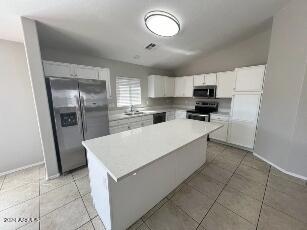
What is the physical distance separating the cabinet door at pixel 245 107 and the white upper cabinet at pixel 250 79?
0.17 m

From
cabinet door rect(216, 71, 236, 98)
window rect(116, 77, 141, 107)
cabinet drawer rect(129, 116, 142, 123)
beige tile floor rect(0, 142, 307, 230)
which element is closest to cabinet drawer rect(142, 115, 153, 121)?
cabinet drawer rect(129, 116, 142, 123)

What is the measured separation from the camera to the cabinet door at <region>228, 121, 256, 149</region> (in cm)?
337

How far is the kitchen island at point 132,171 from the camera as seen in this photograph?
1259mm

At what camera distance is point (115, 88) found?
3988mm

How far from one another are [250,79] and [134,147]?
10.9 feet

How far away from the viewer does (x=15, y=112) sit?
258 centimetres

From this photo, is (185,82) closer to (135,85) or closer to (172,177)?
(135,85)

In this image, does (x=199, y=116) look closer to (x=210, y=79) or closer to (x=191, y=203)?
(x=210, y=79)

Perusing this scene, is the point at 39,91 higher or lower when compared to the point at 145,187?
higher

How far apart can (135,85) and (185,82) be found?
5.92 feet

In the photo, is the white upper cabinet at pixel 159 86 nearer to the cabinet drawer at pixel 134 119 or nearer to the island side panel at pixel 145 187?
the cabinet drawer at pixel 134 119

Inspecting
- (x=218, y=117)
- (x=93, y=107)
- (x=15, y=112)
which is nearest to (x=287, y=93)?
(x=218, y=117)

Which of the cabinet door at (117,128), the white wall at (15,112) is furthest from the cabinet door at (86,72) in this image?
the cabinet door at (117,128)

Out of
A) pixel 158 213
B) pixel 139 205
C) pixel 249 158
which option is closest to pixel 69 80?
pixel 139 205
